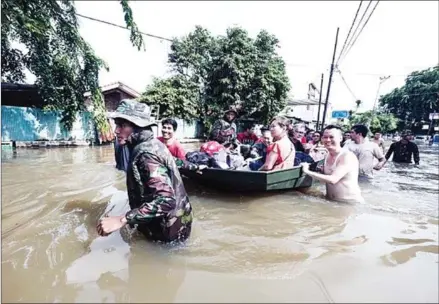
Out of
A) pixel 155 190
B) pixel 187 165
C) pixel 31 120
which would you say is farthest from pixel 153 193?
pixel 31 120

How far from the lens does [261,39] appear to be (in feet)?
71.7

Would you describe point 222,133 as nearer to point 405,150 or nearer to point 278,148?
point 278,148

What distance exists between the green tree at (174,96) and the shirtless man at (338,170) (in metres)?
15.7

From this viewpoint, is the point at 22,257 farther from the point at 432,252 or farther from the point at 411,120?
the point at 411,120

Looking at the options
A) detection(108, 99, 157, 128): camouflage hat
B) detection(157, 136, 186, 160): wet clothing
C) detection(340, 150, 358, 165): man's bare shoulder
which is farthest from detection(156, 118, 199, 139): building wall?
detection(108, 99, 157, 128): camouflage hat

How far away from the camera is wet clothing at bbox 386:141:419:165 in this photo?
9.15 metres

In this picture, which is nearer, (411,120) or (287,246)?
(287,246)

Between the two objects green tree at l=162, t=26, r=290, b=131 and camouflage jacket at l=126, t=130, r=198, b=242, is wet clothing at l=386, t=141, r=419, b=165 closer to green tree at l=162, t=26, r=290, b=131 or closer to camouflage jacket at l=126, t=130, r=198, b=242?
camouflage jacket at l=126, t=130, r=198, b=242

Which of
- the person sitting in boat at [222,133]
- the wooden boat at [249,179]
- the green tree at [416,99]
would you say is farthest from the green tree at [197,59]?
the green tree at [416,99]

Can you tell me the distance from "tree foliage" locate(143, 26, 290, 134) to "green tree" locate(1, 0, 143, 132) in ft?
23.0

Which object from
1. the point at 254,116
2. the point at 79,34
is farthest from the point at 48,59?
the point at 254,116

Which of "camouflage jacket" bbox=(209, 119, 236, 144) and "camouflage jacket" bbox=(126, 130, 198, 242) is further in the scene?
"camouflage jacket" bbox=(209, 119, 236, 144)

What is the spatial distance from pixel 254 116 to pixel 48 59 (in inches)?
583

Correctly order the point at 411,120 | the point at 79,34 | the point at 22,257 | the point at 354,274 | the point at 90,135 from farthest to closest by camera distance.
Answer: the point at 411,120 → the point at 90,135 → the point at 79,34 → the point at 22,257 → the point at 354,274
